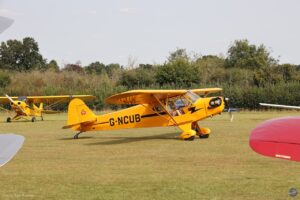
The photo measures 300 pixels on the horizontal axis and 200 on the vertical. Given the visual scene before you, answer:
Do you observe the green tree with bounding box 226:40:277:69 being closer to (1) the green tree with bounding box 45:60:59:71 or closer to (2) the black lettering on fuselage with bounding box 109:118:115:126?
(1) the green tree with bounding box 45:60:59:71

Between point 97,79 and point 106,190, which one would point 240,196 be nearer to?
point 106,190

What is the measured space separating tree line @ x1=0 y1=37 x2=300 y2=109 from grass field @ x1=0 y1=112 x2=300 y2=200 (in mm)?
26064

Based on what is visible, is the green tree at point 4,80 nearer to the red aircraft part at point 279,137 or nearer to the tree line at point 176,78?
the tree line at point 176,78

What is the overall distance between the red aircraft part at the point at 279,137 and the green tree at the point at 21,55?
61.3m

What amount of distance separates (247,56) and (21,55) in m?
27.9

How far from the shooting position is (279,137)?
2170 millimetres

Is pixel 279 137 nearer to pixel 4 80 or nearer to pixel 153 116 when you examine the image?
pixel 153 116

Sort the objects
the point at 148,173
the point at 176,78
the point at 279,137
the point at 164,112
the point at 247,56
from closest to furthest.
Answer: the point at 279,137 < the point at 148,173 < the point at 164,112 < the point at 176,78 < the point at 247,56

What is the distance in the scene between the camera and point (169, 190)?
6688 millimetres

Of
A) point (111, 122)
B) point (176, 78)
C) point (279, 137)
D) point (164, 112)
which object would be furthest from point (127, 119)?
point (176, 78)

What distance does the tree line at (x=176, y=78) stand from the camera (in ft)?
127

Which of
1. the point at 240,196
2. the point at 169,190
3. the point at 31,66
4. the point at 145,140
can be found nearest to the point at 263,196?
the point at 240,196

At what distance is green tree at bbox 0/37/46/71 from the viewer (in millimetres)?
62719

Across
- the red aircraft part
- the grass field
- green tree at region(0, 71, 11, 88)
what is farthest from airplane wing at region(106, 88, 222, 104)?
green tree at region(0, 71, 11, 88)
